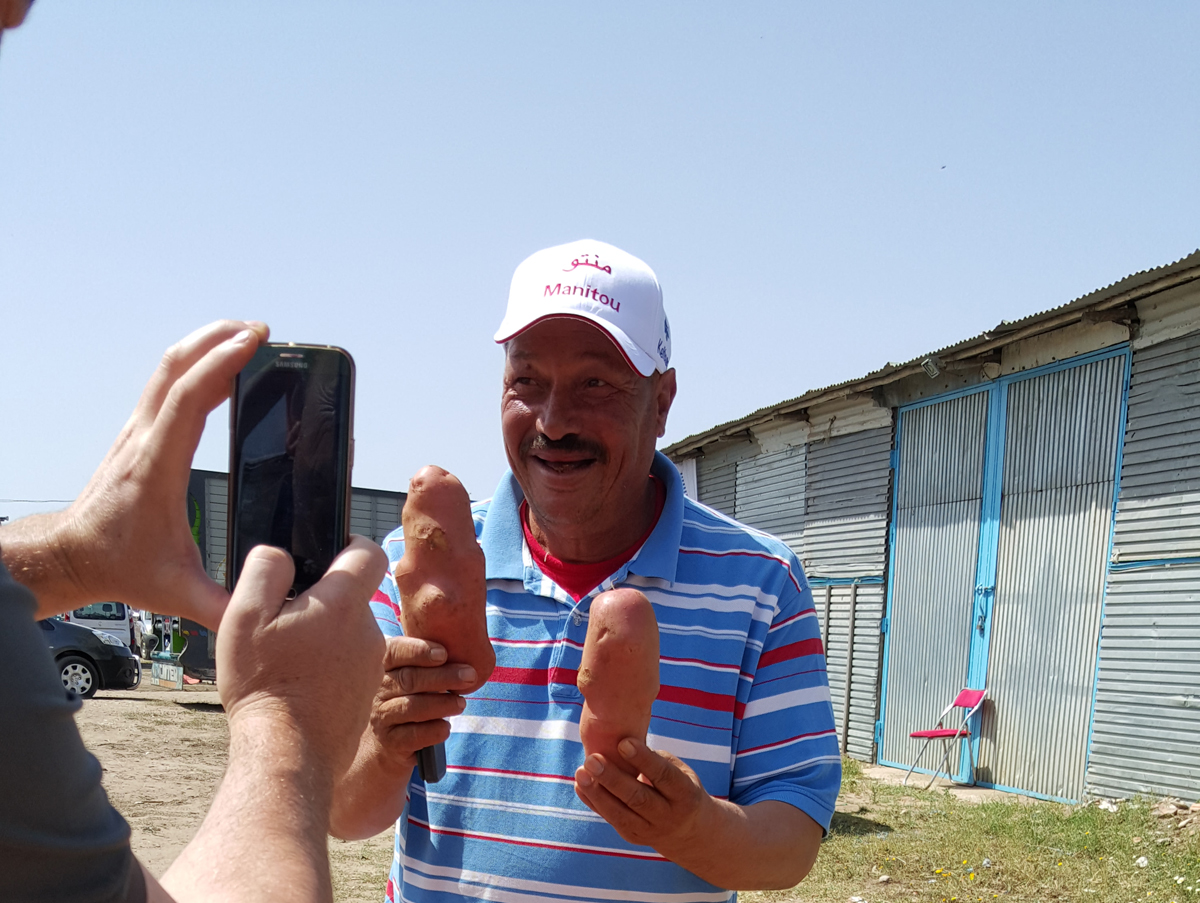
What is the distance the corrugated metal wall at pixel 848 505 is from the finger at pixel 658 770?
1050 centimetres

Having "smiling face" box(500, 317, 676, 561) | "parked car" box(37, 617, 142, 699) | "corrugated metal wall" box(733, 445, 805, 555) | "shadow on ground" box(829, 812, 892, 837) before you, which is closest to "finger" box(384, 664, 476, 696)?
"smiling face" box(500, 317, 676, 561)

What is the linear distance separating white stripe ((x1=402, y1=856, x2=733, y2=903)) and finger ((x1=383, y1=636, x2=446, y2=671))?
1.49 ft

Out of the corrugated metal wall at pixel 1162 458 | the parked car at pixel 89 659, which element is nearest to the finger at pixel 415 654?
the corrugated metal wall at pixel 1162 458

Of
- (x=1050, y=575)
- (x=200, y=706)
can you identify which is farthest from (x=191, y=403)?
(x=200, y=706)

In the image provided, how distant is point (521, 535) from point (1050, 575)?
8.17 meters

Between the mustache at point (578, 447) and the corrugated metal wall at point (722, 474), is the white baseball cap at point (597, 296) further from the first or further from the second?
the corrugated metal wall at point (722, 474)

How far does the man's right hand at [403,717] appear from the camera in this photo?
185 centimetres

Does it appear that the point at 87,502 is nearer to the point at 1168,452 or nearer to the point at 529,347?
the point at 529,347

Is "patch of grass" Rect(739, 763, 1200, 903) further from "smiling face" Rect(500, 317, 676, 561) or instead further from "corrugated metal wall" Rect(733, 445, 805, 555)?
"corrugated metal wall" Rect(733, 445, 805, 555)

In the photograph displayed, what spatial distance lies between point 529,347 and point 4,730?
1.58 metres

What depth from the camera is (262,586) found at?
3.88ft

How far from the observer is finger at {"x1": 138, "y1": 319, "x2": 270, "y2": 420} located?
4.30ft

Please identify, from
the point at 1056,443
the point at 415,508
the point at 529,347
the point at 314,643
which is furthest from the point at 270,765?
the point at 1056,443

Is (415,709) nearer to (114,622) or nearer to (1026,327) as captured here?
(1026,327)
